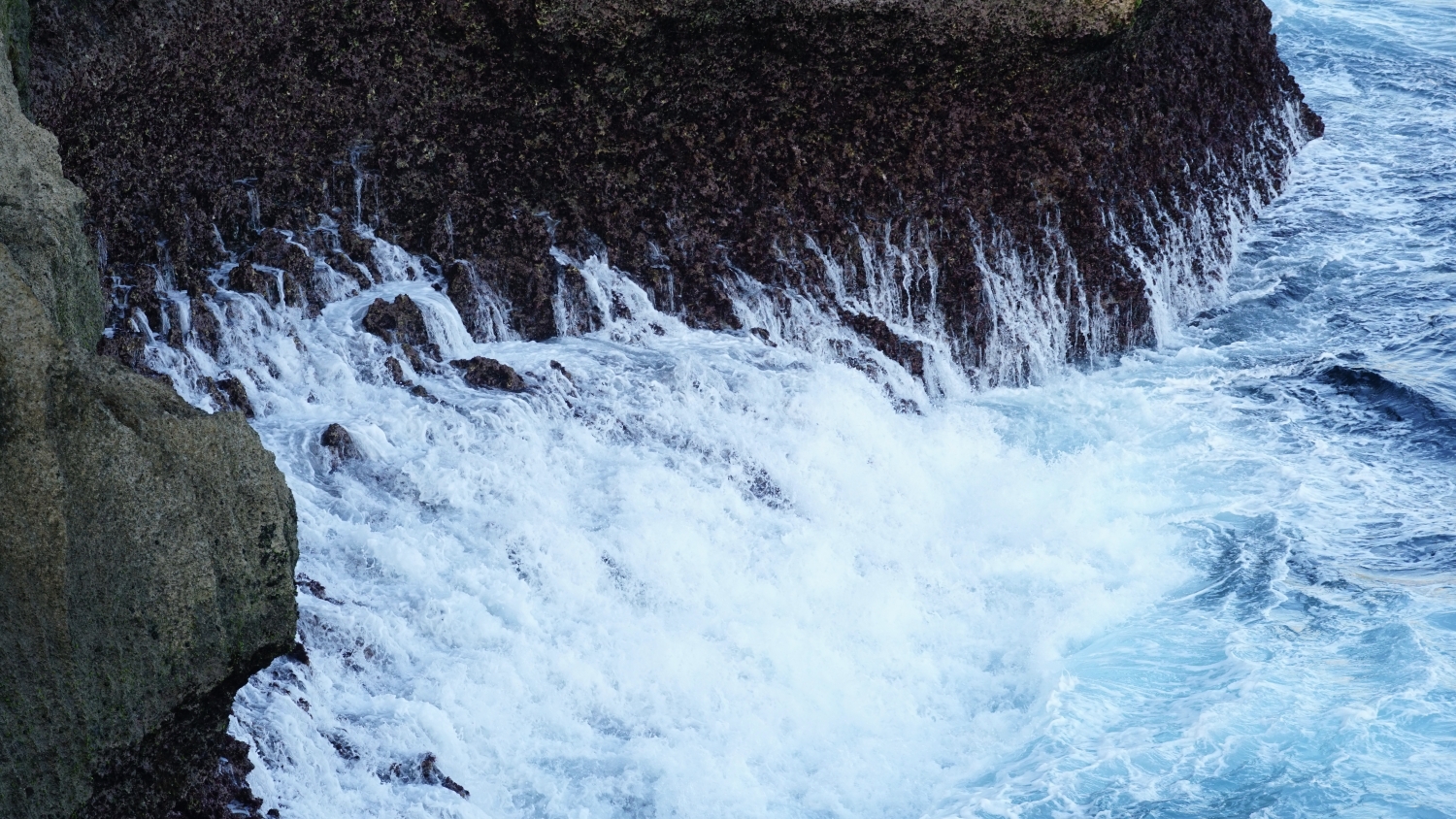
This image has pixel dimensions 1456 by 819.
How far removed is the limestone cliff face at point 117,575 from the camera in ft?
13.7

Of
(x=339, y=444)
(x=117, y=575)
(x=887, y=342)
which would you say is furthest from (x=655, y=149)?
(x=117, y=575)

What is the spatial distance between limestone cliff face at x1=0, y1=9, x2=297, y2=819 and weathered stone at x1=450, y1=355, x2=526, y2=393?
3.26 meters

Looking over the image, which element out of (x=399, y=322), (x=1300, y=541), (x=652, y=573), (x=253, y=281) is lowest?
(x=1300, y=541)

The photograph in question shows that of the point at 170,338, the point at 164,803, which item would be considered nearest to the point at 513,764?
Result: the point at 164,803

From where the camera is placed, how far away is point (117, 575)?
4453mm

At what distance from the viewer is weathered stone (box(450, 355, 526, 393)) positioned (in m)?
8.33

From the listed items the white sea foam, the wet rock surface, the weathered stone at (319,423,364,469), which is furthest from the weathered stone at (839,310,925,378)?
the weathered stone at (319,423,364,469)

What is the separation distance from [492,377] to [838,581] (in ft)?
7.82

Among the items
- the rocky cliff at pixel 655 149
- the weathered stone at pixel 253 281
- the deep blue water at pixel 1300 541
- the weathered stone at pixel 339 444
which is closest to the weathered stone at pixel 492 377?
the rocky cliff at pixel 655 149

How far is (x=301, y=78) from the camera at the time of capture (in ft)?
30.0

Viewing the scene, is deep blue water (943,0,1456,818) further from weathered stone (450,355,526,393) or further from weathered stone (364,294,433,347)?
weathered stone (364,294,433,347)

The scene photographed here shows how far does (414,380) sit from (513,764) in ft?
9.42

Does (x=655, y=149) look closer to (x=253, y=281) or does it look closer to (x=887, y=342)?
(x=887, y=342)

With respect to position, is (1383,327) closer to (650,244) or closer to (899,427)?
(899,427)
